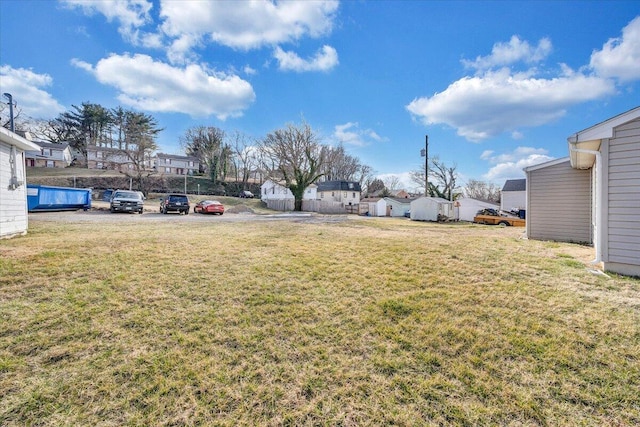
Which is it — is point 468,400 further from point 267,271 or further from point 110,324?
point 110,324

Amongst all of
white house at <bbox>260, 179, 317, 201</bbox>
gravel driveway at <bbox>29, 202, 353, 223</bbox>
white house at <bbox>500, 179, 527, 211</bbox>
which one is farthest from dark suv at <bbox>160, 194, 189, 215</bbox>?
white house at <bbox>500, 179, 527, 211</bbox>

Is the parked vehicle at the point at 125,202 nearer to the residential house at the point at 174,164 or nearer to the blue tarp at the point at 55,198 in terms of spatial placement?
the blue tarp at the point at 55,198

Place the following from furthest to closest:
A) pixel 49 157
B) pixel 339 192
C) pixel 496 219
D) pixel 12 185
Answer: pixel 49 157
pixel 339 192
pixel 496 219
pixel 12 185

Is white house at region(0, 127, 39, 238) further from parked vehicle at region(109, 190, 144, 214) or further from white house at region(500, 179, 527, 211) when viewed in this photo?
white house at region(500, 179, 527, 211)

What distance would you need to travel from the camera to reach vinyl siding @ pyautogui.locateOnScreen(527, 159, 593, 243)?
9.30 meters

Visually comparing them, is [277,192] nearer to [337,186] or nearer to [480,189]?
[337,186]

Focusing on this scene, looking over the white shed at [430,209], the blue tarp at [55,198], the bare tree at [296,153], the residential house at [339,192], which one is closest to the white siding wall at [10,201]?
the blue tarp at [55,198]

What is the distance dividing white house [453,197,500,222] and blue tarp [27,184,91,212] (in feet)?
114

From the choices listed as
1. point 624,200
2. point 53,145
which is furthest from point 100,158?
point 624,200

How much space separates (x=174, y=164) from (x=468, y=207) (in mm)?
53702

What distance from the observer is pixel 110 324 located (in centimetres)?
344

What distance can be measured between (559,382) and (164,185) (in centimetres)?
5004

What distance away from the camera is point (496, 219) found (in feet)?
77.4

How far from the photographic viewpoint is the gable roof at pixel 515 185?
109 feet
